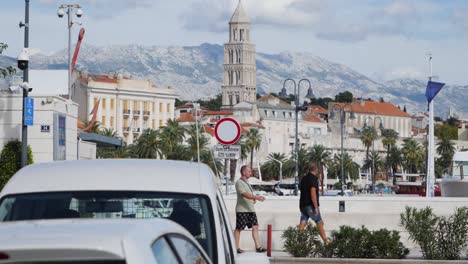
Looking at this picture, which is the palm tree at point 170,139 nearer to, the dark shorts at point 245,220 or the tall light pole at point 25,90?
the tall light pole at point 25,90

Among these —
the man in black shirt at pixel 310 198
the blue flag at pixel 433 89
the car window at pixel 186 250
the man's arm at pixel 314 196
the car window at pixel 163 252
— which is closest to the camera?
the car window at pixel 163 252

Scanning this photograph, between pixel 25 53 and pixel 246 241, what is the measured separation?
10.4 meters

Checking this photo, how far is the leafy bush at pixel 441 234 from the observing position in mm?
22922

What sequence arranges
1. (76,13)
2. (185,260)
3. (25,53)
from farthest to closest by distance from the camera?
(76,13), (25,53), (185,260)

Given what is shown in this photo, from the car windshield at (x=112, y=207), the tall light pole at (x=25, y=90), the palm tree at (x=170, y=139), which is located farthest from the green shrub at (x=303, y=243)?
the palm tree at (x=170, y=139)

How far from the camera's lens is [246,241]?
27.4m

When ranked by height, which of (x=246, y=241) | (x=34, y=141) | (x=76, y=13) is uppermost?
(x=76, y=13)

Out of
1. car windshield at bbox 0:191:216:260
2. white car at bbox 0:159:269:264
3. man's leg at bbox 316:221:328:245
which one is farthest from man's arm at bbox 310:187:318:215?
car windshield at bbox 0:191:216:260

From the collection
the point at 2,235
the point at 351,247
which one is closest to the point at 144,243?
the point at 2,235

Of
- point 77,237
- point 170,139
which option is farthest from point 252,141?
point 77,237

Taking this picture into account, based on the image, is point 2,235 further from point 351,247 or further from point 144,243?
point 351,247

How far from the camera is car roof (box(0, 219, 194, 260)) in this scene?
4469mm

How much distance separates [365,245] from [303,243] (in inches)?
45.2

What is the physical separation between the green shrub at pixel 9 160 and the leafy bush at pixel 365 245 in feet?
55.2
